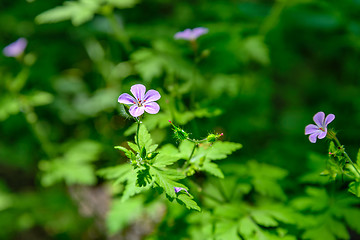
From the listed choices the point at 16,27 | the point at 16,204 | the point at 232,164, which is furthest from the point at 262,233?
the point at 16,27

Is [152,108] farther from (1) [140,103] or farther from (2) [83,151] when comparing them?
(2) [83,151]

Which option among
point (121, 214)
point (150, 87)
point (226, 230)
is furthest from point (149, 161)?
point (150, 87)

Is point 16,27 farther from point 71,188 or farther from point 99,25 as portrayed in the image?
point 71,188

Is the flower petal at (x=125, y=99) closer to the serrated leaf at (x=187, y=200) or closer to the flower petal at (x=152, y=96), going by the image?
the flower petal at (x=152, y=96)

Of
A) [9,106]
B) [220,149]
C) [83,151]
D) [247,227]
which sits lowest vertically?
[247,227]

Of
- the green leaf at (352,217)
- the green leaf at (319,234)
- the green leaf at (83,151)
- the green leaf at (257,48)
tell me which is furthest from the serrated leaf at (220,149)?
the green leaf at (83,151)

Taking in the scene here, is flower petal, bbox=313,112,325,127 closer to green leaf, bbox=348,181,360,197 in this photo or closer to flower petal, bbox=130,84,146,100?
green leaf, bbox=348,181,360,197
